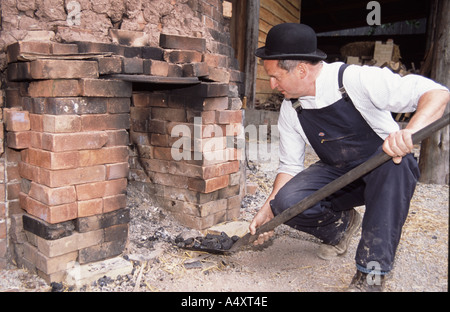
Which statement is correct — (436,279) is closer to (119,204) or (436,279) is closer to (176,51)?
(119,204)

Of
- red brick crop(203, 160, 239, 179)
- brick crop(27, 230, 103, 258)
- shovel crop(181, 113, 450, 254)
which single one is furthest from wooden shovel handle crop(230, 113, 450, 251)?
brick crop(27, 230, 103, 258)

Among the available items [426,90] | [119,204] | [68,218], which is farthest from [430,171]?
[68,218]

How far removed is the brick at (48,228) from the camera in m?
2.41

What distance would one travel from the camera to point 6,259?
2646 mm

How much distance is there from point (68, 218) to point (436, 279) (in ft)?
7.93

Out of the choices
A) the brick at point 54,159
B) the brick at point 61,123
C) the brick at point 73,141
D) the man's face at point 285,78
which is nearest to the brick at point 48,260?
the brick at point 54,159

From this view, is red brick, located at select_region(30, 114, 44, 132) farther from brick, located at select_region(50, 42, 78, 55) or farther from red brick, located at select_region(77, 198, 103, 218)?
red brick, located at select_region(77, 198, 103, 218)

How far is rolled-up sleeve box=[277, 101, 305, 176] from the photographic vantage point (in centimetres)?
289

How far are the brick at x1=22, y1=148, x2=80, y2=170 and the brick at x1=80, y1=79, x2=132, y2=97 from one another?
0.39 meters

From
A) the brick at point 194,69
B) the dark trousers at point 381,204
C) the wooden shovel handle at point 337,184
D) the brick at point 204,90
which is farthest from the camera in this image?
the brick at point 204,90

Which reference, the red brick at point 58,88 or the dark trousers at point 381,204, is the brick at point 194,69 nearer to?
the red brick at point 58,88

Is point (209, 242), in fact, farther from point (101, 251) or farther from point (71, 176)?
point (71, 176)

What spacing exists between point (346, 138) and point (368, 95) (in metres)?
0.33
